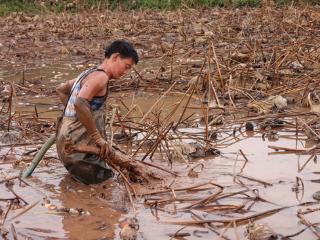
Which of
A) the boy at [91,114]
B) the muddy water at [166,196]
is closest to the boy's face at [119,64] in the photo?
the boy at [91,114]

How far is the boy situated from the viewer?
4348 mm

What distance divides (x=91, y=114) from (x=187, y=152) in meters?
1.10

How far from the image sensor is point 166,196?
430 centimetres

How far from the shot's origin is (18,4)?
1905cm

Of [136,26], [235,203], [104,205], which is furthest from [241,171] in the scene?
[136,26]

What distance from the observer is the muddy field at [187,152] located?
3.80 meters

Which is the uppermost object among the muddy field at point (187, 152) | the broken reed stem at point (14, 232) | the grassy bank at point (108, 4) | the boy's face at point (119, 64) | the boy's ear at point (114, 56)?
the boy's ear at point (114, 56)

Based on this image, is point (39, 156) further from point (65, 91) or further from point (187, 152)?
point (187, 152)

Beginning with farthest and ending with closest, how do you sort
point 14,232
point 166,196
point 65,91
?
point 65,91, point 166,196, point 14,232

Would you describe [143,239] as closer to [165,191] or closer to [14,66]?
[165,191]

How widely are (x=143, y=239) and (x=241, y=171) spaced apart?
1407mm

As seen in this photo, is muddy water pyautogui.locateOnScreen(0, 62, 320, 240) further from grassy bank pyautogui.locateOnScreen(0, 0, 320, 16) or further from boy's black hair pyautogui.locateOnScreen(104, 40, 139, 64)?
grassy bank pyautogui.locateOnScreen(0, 0, 320, 16)

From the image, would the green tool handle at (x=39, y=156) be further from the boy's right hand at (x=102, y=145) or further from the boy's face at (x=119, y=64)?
the boy's face at (x=119, y=64)

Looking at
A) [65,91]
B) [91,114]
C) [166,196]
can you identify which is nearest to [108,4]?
[65,91]
